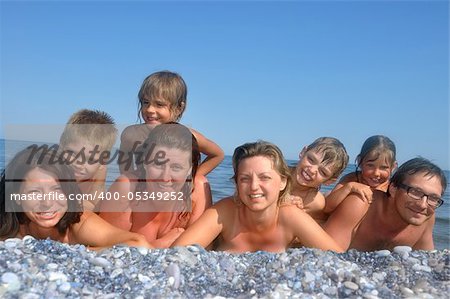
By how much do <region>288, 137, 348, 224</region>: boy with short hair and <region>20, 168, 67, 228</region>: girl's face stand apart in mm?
2382

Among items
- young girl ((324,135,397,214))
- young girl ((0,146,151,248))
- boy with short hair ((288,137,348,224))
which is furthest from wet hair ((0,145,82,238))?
young girl ((324,135,397,214))

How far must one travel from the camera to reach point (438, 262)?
4102 mm

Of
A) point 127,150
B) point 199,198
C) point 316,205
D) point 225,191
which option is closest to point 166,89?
point 127,150

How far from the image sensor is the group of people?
15.0 feet

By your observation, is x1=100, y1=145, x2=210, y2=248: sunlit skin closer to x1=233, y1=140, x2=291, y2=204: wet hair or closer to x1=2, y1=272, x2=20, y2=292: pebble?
x1=233, y1=140, x2=291, y2=204: wet hair

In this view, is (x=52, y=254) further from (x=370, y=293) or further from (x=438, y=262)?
(x=438, y=262)

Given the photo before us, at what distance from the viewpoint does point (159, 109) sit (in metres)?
5.80

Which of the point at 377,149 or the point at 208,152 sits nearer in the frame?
the point at 377,149

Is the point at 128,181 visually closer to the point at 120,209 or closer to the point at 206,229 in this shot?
the point at 120,209

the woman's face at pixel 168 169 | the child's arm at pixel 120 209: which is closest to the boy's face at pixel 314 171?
the woman's face at pixel 168 169

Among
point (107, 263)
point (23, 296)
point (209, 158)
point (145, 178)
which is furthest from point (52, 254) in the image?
point (209, 158)

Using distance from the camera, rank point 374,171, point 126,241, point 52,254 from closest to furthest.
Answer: point 52,254, point 126,241, point 374,171

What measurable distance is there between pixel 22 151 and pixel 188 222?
1.75 meters

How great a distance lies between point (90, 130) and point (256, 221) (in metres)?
2.16
